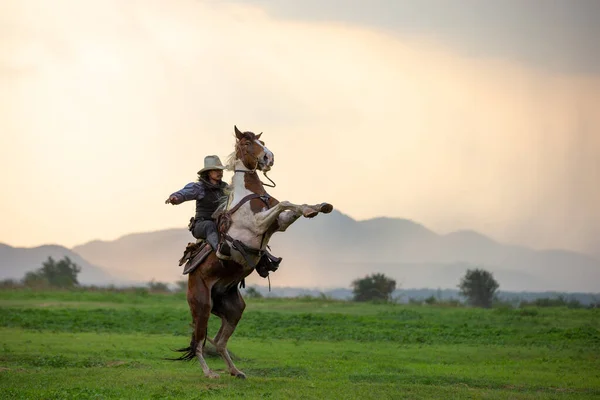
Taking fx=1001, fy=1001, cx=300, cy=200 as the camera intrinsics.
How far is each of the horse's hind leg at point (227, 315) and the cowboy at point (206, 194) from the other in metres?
1.11

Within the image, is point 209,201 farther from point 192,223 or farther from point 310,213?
point 310,213

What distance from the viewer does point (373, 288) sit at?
2292 inches

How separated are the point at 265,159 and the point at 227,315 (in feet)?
8.83

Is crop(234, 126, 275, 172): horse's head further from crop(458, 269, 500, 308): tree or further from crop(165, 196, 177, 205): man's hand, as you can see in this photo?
crop(458, 269, 500, 308): tree

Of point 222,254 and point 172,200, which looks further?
point 172,200

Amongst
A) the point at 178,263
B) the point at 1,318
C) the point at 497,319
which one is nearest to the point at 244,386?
the point at 178,263

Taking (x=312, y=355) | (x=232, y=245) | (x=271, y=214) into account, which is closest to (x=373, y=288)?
(x=312, y=355)

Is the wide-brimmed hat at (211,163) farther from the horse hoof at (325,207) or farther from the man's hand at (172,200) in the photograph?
the horse hoof at (325,207)

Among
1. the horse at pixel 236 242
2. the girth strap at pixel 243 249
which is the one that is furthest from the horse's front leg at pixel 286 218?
the girth strap at pixel 243 249

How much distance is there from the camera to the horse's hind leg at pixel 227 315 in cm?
1645

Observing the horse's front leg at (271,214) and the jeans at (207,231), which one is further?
the jeans at (207,231)

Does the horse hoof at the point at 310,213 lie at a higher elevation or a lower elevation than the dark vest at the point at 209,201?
lower

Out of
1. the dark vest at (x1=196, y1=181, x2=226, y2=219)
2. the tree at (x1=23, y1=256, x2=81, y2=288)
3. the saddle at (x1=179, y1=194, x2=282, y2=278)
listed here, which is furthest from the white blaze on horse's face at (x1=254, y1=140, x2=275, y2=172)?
the tree at (x1=23, y1=256, x2=81, y2=288)

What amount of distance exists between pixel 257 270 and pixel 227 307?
0.89 m
